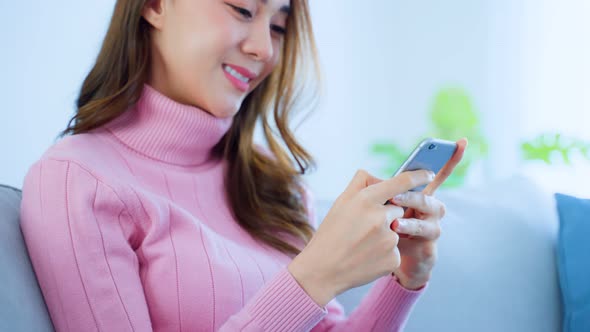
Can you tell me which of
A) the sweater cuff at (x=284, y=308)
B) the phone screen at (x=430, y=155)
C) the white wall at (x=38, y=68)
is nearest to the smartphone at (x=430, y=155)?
the phone screen at (x=430, y=155)

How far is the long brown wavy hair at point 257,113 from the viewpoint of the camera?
3.87ft

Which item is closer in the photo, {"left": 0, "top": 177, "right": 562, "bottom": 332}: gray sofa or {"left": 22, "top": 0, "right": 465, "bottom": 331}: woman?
{"left": 22, "top": 0, "right": 465, "bottom": 331}: woman

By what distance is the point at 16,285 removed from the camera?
2.81ft

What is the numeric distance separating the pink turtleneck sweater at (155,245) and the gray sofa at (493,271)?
0.64 ft

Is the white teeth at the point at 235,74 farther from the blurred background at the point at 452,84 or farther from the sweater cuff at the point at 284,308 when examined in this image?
the blurred background at the point at 452,84

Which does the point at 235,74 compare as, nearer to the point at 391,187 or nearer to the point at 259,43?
the point at 259,43

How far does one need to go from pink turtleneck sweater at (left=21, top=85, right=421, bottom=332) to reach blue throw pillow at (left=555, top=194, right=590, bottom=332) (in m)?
0.39

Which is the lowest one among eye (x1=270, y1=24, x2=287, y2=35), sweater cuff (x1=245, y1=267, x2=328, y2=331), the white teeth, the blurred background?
the blurred background

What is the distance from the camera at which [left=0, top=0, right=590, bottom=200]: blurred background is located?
118 inches

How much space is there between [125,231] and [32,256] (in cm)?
14

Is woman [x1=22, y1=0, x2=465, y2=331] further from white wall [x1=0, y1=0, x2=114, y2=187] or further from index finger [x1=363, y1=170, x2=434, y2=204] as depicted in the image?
white wall [x1=0, y1=0, x2=114, y2=187]

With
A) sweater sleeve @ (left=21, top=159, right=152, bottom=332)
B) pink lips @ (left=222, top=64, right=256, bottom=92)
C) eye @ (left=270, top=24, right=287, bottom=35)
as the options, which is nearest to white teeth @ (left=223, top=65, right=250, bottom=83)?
pink lips @ (left=222, top=64, right=256, bottom=92)

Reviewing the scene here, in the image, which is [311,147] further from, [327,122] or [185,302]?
[185,302]

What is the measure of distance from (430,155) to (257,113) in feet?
1.92
